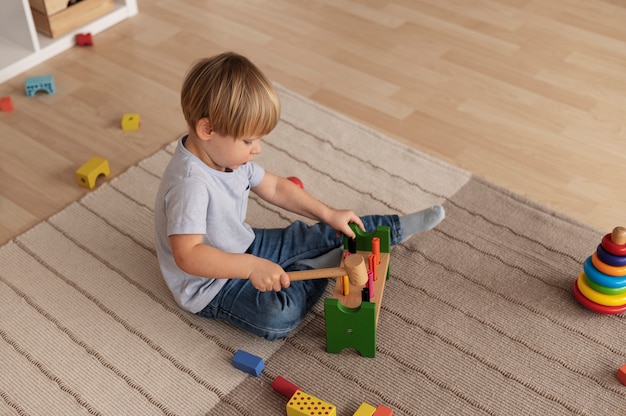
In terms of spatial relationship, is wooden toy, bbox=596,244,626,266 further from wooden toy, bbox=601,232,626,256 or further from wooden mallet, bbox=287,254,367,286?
wooden mallet, bbox=287,254,367,286

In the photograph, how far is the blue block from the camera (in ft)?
3.93

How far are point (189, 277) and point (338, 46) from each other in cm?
97

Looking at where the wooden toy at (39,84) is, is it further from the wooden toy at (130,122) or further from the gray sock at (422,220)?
the gray sock at (422,220)

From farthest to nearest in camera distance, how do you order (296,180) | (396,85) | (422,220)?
(396,85), (296,180), (422,220)

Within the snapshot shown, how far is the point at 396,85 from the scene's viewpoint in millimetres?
1869

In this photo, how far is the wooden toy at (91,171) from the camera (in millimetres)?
1578

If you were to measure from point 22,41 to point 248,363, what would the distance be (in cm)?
120

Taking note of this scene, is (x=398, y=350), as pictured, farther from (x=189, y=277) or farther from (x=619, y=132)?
(x=619, y=132)

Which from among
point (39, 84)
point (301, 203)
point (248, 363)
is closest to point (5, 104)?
point (39, 84)

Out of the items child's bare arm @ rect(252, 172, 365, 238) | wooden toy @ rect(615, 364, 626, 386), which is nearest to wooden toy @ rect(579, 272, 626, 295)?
wooden toy @ rect(615, 364, 626, 386)

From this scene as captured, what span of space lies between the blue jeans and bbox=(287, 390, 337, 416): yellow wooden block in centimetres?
14

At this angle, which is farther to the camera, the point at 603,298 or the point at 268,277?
the point at 603,298

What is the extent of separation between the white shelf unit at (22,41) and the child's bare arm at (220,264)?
1.02 m

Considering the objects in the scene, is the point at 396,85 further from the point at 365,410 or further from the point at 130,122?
the point at 365,410
